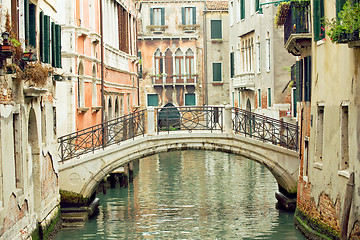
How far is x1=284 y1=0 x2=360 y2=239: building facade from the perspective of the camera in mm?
11703

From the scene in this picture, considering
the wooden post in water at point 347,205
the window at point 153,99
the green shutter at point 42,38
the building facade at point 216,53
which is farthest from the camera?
the window at point 153,99

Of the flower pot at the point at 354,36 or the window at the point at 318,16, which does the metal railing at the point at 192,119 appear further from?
the flower pot at the point at 354,36

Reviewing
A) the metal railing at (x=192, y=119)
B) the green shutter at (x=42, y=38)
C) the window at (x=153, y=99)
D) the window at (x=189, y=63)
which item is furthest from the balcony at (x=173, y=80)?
the green shutter at (x=42, y=38)

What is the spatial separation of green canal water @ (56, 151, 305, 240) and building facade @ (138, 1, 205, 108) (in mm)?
13933

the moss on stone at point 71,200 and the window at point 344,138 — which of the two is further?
the moss on stone at point 71,200

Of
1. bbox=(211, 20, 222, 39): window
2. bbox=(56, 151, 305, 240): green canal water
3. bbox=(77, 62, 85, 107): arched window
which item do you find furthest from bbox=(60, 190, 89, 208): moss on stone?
bbox=(211, 20, 222, 39): window

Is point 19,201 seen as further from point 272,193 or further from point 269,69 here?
point 269,69

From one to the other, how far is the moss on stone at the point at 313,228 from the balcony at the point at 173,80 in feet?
87.2

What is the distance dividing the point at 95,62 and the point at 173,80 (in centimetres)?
2020

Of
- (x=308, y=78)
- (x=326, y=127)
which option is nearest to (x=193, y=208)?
(x=308, y=78)

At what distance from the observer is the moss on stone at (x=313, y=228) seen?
12956 millimetres

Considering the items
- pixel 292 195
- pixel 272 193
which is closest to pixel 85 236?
pixel 292 195

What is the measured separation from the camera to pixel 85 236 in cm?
1584

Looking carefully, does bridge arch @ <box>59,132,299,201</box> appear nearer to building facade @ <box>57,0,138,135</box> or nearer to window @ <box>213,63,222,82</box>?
building facade @ <box>57,0,138,135</box>
